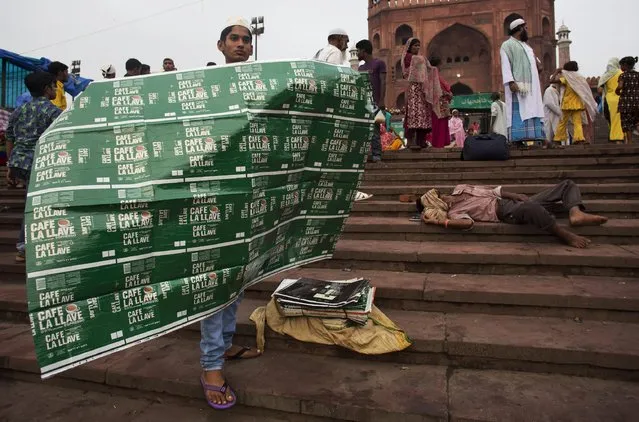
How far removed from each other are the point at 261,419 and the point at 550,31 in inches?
1430

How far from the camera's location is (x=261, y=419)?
2.49 m

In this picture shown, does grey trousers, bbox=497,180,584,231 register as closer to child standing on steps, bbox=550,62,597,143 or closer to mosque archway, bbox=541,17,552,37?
child standing on steps, bbox=550,62,597,143

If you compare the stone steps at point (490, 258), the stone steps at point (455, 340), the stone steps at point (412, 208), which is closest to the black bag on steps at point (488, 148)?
the stone steps at point (412, 208)

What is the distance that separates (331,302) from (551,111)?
29.7 feet

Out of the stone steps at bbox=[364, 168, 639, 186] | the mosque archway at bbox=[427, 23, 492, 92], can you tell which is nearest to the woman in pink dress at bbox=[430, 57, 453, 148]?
the stone steps at bbox=[364, 168, 639, 186]

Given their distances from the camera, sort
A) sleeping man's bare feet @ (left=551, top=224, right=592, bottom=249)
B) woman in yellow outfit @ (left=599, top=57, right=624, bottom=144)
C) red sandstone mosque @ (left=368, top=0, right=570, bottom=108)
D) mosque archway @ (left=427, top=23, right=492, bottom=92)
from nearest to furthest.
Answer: sleeping man's bare feet @ (left=551, top=224, right=592, bottom=249), woman in yellow outfit @ (left=599, top=57, right=624, bottom=144), red sandstone mosque @ (left=368, top=0, right=570, bottom=108), mosque archway @ (left=427, top=23, right=492, bottom=92)

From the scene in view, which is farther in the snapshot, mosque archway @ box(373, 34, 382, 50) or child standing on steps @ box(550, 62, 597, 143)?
mosque archway @ box(373, 34, 382, 50)

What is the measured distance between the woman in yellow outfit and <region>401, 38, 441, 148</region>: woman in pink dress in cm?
388

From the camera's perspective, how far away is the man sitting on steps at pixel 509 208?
4156 millimetres

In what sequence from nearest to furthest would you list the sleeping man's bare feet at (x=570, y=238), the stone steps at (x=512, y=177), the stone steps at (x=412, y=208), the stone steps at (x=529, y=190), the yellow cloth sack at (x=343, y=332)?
1. the yellow cloth sack at (x=343, y=332)
2. the sleeping man's bare feet at (x=570, y=238)
3. the stone steps at (x=412, y=208)
4. the stone steps at (x=529, y=190)
5. the stone steps at (x=512, y=177)

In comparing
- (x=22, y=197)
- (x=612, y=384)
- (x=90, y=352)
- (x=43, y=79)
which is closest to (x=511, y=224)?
(x=612, y=384)

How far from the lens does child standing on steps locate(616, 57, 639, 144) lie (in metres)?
7.92

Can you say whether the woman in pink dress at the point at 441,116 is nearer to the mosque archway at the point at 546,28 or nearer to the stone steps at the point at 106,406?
the stone steps at the point at 106,406

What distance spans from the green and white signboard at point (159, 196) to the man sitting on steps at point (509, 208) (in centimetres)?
284
